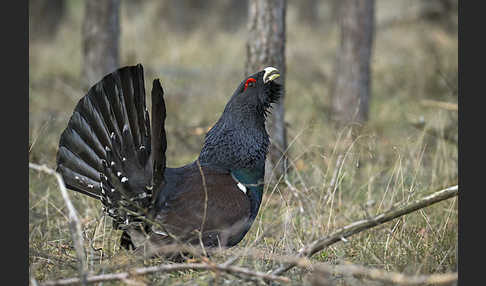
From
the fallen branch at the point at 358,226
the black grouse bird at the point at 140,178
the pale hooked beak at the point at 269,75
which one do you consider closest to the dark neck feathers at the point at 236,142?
the black grouse bird at the point at 140,178

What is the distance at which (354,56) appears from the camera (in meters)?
7.71

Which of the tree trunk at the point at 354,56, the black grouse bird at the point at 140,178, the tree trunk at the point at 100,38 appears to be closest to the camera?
the black grouse bird at the point at 140,178

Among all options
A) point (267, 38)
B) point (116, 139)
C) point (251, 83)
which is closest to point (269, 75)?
point (251, 83)

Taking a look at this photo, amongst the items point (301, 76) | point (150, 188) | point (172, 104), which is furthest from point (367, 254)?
point (301, 76)

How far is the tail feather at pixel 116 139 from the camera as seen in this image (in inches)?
129

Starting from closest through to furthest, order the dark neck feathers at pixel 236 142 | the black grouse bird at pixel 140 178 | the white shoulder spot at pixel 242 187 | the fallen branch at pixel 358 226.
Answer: the fallen branch at pixel 358 226 < the black grouse bird at pixel 140 178 < the white shoulder spot at pixel 242 187 < the dark neck feathers at pixel 236 142

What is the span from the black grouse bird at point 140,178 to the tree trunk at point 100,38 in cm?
412

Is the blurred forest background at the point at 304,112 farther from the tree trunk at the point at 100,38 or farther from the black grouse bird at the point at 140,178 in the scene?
the black grouse bird at the point at 140,178

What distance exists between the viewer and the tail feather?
329 cm

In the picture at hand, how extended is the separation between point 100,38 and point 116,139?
4373mm

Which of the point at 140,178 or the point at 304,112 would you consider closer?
the point at 140,178

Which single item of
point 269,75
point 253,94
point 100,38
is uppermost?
point 100,38

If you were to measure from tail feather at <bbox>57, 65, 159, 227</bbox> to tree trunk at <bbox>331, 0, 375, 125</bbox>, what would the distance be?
4.65m

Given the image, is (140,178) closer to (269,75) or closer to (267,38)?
(269,75)
